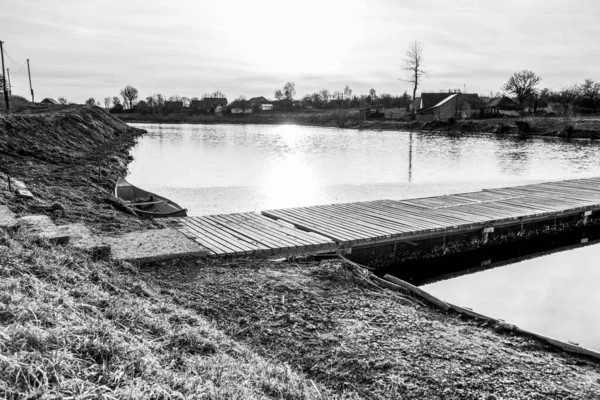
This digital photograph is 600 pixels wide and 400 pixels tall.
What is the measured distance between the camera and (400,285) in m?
7.42

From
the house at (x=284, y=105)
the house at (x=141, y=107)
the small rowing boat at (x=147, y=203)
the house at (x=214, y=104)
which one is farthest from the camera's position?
the house at (x=214, y=104)

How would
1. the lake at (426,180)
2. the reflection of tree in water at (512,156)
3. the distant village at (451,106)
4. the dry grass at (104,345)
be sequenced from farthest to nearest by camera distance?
1. the distant village at (451,106)
2. the reflection of tree in water at (512,156)
3. the lake at (426,180)
4. the dry grass at (104,345)

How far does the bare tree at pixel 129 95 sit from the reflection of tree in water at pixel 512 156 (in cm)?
10877

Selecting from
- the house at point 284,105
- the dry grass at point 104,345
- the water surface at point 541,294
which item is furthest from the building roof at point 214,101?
the dry grass at point 104,345

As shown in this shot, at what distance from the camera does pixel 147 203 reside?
13.4 meters

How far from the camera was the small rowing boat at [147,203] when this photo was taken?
1209cm

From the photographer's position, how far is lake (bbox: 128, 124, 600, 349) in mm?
8984

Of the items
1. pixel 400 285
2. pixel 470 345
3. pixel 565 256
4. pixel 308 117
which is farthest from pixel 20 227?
pixel 308 117

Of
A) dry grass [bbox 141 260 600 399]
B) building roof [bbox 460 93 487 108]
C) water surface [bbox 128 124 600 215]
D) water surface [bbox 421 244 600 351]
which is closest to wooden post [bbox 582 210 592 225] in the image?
water surface [bbox 421 244 600 351]

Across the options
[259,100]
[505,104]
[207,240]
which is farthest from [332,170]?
[259,100]

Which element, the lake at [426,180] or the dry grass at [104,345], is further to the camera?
the lake at [426,180]

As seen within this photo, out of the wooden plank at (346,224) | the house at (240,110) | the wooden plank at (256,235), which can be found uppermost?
the house at (240,110)

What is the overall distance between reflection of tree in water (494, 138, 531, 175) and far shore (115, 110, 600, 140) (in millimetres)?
7634

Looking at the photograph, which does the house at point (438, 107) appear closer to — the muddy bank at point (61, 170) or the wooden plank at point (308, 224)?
the muddy bank at point (61, 170)
